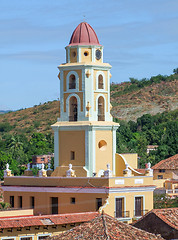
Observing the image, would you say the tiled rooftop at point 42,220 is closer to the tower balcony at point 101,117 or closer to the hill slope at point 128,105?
the tower balcony at point 101,117

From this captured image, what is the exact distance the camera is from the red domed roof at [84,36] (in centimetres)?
4672

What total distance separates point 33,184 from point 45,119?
386 feet

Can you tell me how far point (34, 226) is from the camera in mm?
38844

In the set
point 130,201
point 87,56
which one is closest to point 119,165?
point 130,201

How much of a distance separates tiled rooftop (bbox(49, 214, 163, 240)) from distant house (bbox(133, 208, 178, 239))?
4.95 meters

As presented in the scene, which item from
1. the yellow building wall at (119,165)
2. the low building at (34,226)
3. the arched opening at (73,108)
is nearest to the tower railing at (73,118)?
the arched opening at (73,108)

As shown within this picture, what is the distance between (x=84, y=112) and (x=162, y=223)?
1044 cm

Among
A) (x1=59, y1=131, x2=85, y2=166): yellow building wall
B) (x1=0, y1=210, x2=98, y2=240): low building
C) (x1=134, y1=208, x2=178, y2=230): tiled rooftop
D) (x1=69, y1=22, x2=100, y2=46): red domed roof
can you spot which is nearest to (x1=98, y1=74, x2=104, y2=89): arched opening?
(x1=69, y1=22, x2=100, y2=46): red domed roof

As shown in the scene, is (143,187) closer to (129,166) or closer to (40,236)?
(129,166)

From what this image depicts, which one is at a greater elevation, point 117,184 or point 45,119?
point 45,119

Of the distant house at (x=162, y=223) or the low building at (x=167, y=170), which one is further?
the low building at (x=167, y=170)

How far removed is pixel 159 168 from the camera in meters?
86.9

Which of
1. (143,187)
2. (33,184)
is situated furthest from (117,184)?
(33,184)

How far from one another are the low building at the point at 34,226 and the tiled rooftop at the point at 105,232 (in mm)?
6518
